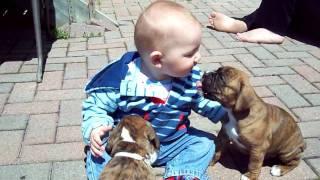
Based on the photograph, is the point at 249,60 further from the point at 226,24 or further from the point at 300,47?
the point at 226,24

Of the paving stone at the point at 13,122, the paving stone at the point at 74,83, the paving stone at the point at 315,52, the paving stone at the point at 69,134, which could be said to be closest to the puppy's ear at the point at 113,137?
the paving stone at the point at 69,134

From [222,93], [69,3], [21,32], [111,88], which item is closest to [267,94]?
[222,93]

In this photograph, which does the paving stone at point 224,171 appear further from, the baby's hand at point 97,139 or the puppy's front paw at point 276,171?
the baby's hand at point 97,139

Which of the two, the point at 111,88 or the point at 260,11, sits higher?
the point at 111,88

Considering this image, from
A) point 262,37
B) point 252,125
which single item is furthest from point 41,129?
point 262,37

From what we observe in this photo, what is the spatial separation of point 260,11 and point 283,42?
58cm

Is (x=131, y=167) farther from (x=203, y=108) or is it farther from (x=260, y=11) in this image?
(x=260, y=11)

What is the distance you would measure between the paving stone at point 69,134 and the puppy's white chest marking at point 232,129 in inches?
49.3

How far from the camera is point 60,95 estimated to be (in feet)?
14.8

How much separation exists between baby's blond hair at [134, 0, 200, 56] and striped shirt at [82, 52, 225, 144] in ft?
1.01

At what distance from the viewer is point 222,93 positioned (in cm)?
294

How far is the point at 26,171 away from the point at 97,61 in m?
2.20

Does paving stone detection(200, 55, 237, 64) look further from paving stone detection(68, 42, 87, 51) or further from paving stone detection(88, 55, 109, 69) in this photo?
paving stone detection(68, 42, 87, 51)

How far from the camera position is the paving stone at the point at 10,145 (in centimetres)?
349
